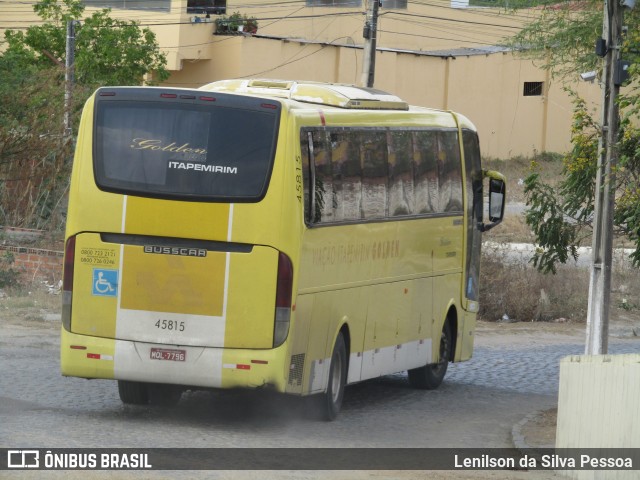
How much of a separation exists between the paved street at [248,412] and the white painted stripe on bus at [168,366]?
441mm

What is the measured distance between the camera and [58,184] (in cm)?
2523

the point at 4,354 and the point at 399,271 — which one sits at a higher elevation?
the point at 399,271

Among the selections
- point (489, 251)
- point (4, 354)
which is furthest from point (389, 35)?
point (4, 354)

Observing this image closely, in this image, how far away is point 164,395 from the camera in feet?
44.0

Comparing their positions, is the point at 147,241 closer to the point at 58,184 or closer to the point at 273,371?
the point at 273,371

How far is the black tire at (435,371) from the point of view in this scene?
54.0ft

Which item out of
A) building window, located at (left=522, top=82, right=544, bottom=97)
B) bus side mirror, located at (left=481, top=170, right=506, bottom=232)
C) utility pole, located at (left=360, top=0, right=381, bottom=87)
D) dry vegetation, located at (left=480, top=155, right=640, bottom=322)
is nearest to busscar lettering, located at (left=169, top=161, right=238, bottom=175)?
bus side mirror, located at (left=481, top=170, right=506, bottom=232)

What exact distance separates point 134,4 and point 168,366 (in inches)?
1662

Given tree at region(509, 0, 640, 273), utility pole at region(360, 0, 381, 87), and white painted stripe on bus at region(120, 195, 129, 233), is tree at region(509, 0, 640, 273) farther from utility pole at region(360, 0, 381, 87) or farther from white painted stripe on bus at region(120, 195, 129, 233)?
utility pole at region(360, 0, 381, 87)

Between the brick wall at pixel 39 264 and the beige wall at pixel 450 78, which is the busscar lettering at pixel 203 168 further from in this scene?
the beige wall at pixel 450 78

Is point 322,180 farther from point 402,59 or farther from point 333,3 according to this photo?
point 333,3

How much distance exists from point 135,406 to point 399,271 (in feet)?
11.2

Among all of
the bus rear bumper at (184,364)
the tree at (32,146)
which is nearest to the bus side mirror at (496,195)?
the bus rear bumper at (184,364)

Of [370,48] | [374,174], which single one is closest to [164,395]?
[374,174]
